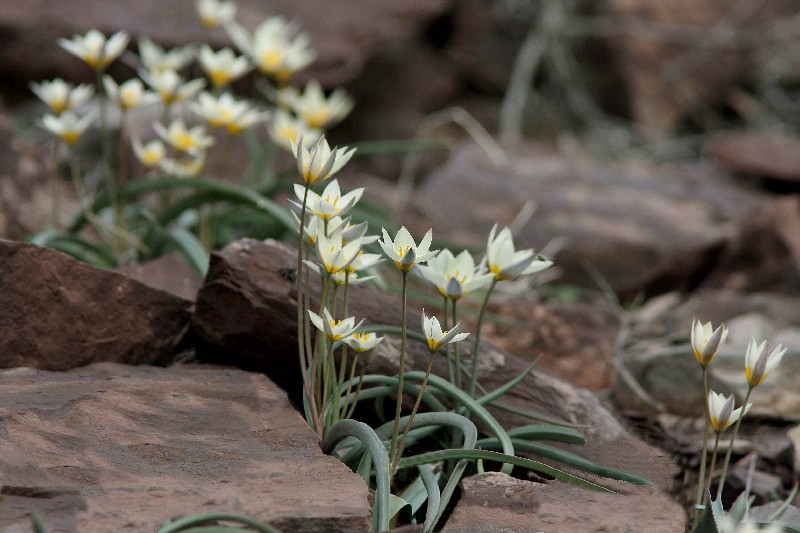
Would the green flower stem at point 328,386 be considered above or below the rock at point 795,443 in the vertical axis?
above

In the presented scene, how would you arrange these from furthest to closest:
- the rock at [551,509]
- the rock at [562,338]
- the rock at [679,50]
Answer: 1. the rock at [679,50]
2. the rock at [562,338]
3. the rock at [551,509]

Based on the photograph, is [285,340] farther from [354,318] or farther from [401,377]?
[401,377]

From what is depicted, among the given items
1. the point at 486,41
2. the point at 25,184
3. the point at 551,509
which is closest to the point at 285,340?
the point at 551,509

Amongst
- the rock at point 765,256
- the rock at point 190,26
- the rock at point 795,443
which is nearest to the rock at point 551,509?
the rock at point 795,443

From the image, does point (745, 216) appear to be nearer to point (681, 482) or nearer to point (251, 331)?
point (681, 482)

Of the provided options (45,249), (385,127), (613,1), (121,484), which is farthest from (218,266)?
(613,1)

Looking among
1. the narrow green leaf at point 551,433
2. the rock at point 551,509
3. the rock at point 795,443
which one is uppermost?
the narrow green leaf at point 551,433

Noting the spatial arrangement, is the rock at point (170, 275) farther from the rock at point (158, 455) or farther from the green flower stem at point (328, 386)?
the green flower stem at point (328, 386)
